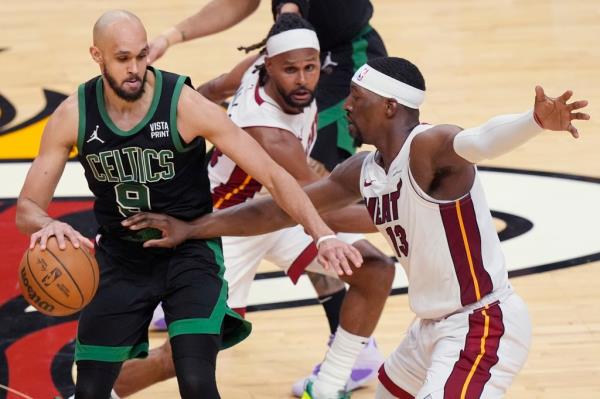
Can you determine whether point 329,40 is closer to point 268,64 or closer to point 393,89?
point 268,64

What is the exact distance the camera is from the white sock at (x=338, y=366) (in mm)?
6105

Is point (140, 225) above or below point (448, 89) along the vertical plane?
above

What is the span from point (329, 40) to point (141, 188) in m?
2.37

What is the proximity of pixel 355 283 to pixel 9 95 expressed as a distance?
6.23 m

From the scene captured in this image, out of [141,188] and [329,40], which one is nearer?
[141,188]

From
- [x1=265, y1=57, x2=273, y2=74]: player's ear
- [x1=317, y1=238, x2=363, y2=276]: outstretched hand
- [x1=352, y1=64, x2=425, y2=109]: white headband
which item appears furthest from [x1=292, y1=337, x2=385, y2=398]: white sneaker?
[x1=352, y1=64, x2=425, y2=109]: white headband

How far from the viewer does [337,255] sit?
193 inches

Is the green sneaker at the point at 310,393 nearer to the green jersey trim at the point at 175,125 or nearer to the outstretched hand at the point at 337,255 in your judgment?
the outstretched hand at the point at 337,255

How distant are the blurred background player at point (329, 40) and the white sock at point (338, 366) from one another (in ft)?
3.78

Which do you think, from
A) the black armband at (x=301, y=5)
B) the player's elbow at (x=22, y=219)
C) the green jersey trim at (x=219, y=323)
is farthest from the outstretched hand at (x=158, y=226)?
the black armband at (x=301, y=5)

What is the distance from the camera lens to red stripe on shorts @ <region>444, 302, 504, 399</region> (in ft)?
15.6

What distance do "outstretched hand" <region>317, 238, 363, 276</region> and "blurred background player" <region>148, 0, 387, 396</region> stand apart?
1974mm

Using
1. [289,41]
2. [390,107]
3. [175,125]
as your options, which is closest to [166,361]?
[175,125]

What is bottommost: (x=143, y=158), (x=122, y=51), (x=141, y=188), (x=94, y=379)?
(x=94, y=379)
